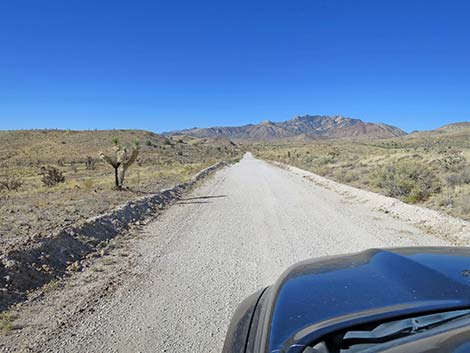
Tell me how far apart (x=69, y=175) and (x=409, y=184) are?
28.1m

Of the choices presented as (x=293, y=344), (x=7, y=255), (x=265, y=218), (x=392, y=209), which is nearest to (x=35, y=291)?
(x=7, y=255)

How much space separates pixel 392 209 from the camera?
11312 mm

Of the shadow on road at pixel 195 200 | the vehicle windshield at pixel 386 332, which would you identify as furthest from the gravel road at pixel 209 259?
the vehicle windshield at pixel 386 332

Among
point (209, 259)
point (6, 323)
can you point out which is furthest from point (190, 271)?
point (6, 323)

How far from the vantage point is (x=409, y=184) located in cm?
1439

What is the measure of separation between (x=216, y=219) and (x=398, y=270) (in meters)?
8.20

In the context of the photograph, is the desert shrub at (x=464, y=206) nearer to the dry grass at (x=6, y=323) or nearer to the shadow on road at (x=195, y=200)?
the shadow on road at (x=195, y=200)

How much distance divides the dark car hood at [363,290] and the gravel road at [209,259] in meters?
1.84

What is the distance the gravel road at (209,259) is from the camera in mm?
3906

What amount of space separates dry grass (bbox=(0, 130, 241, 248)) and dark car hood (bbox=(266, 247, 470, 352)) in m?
6.73

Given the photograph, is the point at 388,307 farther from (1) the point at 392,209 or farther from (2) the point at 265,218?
(1) the point at 392,209

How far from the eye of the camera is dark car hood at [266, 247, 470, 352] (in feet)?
5.70

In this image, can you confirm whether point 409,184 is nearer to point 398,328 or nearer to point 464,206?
point 464,206

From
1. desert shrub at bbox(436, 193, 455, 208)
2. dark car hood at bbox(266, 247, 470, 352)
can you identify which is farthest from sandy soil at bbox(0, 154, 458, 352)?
dark car hood at bbox(266, 247, 470, 352)
